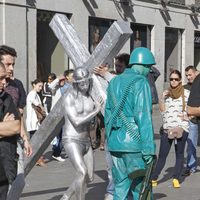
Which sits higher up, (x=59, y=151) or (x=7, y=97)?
(x=7, y=97)

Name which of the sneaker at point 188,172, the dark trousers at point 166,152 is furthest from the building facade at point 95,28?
the dark trousers at point 166,152

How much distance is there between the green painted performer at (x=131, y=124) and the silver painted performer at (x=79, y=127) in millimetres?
1207

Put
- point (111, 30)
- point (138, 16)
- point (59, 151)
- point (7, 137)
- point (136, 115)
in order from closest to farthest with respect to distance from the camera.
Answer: point (7, 137)
point (136, 115)
point (111, 30)
point (59, 151)
point (138, 16)

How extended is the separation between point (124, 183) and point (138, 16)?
18.2 metres

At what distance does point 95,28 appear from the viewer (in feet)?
70.8

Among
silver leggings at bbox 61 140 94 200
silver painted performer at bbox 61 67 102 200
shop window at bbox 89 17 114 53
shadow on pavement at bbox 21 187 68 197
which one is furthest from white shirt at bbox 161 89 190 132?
shop window at bbox 89 17 114 53

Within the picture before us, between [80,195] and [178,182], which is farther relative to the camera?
[178,182]

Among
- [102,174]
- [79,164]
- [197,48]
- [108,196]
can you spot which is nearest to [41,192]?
[108,196]

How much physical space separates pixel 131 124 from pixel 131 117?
0.07 m

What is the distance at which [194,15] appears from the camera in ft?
92.5

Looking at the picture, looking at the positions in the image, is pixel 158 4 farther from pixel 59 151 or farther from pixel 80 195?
pixel 80 195

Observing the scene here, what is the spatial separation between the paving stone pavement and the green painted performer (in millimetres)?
2288

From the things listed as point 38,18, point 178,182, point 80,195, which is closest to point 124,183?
point 80,195

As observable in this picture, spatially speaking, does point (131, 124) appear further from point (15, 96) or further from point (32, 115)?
point (32, 115)
